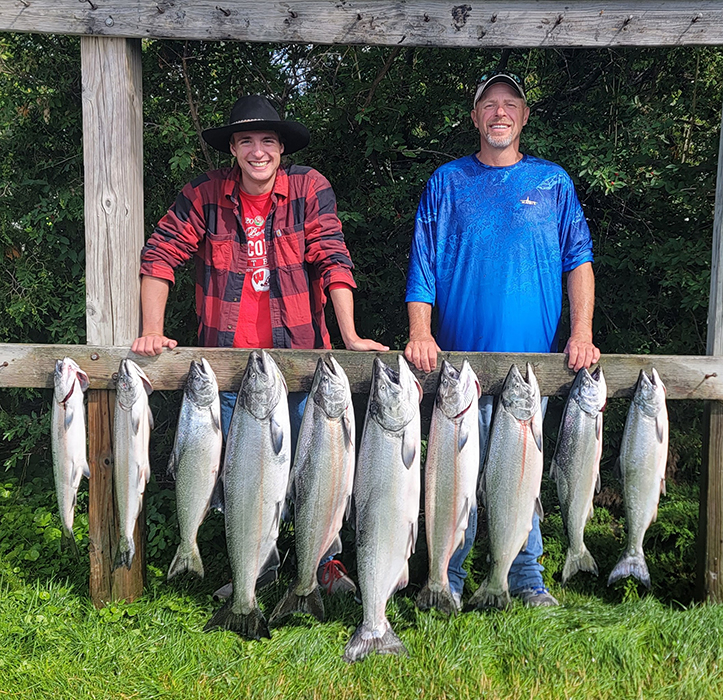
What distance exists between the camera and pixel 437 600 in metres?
3.21

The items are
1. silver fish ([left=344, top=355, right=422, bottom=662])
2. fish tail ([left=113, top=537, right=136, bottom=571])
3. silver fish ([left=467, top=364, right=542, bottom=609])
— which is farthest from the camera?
fish tail ([left=113, top=537, right=136, bottom=571])

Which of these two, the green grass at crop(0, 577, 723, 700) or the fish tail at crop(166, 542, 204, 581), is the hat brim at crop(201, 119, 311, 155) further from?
the green grass at crop(0, 577, 723, 700)

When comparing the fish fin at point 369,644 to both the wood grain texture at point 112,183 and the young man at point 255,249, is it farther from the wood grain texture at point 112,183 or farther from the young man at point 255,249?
the wood grain texture at point 112,183

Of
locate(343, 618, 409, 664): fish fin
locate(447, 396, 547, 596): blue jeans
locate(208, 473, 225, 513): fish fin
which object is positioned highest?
locate(208, 473, 225, 513): fish fin

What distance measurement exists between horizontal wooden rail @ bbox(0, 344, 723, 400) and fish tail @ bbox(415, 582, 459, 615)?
0.97 m

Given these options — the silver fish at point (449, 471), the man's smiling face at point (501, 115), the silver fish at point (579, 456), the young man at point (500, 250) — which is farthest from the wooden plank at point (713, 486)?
the silver fish at point (449, 471)

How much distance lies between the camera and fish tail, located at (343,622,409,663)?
317 centimetres

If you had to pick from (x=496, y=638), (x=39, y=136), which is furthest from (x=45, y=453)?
(x=496, y=638)

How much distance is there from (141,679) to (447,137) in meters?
4.02

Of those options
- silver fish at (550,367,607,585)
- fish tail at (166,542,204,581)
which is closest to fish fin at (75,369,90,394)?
fish tail at (166,542,204,581)

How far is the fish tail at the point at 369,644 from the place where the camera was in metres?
3.17

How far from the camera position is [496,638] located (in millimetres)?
3402

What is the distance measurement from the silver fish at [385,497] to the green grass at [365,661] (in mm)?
211

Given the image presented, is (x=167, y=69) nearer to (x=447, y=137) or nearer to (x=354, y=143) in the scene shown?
(x=354, y=143)
